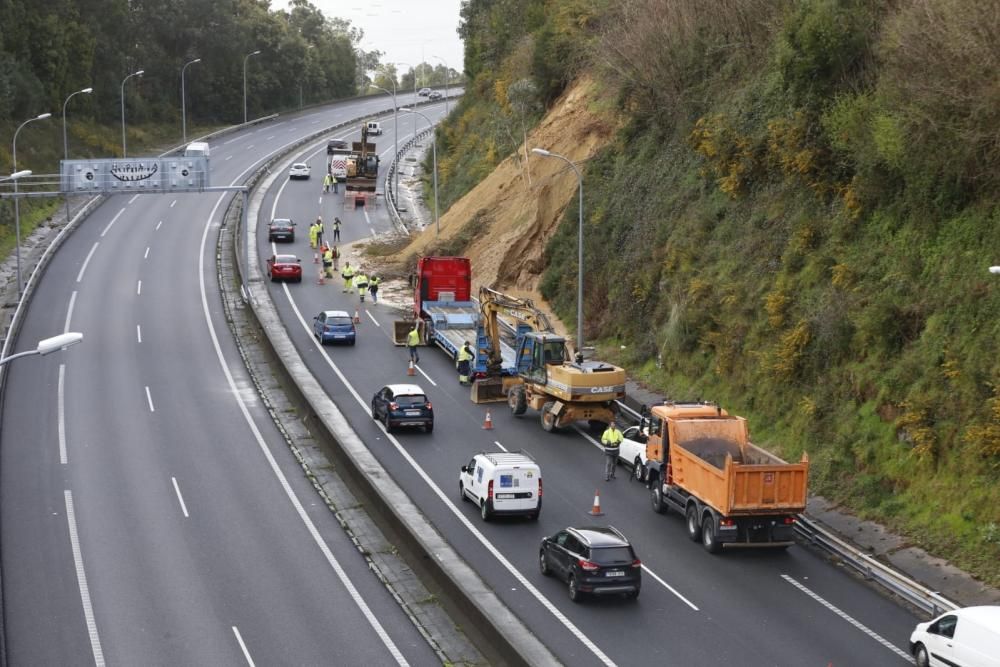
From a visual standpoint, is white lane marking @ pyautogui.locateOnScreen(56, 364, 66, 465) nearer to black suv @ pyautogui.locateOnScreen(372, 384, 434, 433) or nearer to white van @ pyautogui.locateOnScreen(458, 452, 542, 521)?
black suv @ pyautogui.locateOnScreen(372, 384, 434, 433)

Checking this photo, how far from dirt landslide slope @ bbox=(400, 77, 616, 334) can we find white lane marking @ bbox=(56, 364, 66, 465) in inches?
766

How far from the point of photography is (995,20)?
32.1 m

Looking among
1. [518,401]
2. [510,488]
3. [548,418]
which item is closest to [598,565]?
[510,488]

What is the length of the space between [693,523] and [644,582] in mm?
3175

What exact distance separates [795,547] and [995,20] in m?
14.9

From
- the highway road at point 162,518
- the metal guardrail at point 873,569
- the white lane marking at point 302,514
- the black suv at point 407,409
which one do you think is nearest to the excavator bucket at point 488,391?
the black suv at point 407,409

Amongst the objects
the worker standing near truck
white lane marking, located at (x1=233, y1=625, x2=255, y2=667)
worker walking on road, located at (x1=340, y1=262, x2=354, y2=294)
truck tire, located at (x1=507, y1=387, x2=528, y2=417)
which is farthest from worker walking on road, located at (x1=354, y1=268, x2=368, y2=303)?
white lane marking, located at (x1=233, y1=625, x2=255, y2=667)

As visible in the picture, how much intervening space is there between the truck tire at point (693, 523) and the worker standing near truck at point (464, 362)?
51.7 feet

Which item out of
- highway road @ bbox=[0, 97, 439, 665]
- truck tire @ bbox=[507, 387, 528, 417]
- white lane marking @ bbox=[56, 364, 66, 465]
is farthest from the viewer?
truck tire @ bbox=[507, 387, 528, 417]

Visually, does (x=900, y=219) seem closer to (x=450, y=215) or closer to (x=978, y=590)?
(x=978, y=590)

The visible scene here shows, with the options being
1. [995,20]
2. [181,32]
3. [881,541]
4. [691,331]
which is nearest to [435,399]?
[691,331]

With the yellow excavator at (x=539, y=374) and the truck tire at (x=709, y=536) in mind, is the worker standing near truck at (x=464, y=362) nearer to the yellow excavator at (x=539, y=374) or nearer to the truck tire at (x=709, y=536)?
the yellow excavator at (x=539, y=374)

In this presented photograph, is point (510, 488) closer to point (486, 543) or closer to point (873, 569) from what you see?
point (486, 543)

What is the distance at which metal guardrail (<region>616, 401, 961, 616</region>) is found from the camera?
24703 mm
